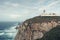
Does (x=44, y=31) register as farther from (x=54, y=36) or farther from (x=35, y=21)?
(x=54, y=36)

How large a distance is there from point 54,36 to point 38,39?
9.16 m

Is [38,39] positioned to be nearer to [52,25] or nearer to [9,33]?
[52,25]

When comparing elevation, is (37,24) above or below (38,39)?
above

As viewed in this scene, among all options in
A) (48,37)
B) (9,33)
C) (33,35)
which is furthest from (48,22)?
(9,33)

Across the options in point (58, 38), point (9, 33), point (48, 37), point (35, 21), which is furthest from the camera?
point (9, 33)

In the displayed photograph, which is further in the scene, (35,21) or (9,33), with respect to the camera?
(9,33)

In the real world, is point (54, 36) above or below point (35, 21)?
below

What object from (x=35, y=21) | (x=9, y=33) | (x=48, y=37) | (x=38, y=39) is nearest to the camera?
(x=48, y=37)

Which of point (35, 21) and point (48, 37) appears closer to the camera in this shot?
point (48, 37)

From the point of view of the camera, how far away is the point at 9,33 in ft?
397

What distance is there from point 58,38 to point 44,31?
11.5 meters

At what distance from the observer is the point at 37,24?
184ft

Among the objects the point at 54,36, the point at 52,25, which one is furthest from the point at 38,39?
the point at 54,36

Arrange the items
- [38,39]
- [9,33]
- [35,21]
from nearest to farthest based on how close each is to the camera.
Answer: [38,39] → [35,21] → [9,33]
